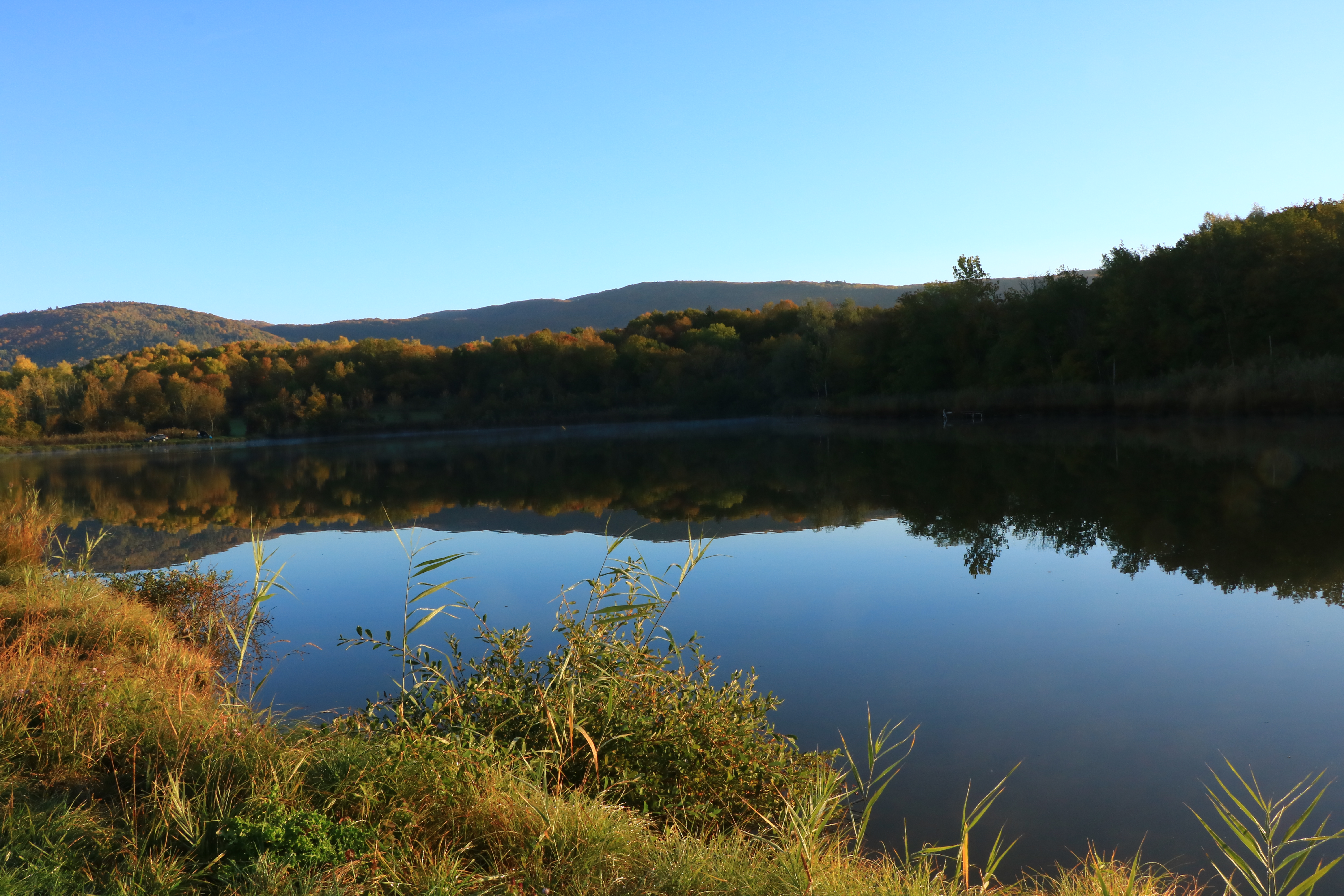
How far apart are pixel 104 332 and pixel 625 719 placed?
16739 centimetres

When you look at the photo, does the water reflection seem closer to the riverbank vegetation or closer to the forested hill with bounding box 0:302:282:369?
the riverbank vegetation

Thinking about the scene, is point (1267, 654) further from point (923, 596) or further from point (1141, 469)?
point (1141, 469)

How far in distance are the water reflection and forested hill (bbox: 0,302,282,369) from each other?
120 meters

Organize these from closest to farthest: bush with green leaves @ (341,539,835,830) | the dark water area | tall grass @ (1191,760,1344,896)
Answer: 1. tall grass @ (1191,760,1344,896)
2. bush with green leaves @ (341,539,835,830)
3. the dark water area

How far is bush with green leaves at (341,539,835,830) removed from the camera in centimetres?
381

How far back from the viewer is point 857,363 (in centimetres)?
5416

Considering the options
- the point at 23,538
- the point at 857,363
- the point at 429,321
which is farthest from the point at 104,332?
the point at 23,538

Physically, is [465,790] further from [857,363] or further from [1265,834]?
[857,363]

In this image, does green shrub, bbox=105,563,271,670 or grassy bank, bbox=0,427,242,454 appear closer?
green shrub, bbox=105,563,271,670

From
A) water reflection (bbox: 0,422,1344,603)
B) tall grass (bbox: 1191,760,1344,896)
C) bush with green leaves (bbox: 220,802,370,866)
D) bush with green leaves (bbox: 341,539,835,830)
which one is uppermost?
bush with green leaves (bbox: 220,802,370,866)

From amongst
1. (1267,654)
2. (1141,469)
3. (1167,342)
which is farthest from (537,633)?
(1167,342)

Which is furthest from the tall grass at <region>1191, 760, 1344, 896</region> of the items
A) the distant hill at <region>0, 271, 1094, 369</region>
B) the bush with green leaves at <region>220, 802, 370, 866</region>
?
the distant hill at <region>0, 271, 1094, 369</region>

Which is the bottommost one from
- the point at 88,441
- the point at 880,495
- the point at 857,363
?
the point at 880,495

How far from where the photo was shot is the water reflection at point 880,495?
10.5 m
